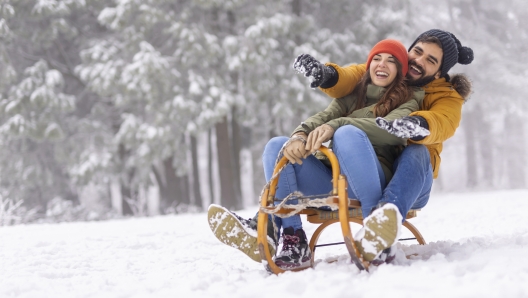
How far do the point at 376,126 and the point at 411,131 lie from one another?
229 millimetres

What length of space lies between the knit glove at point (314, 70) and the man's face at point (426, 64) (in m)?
0.49

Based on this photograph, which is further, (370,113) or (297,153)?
(370,113)

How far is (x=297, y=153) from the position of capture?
2467 mm

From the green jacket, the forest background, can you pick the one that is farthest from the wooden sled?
the forest background

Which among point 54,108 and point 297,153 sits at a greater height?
point 54,108

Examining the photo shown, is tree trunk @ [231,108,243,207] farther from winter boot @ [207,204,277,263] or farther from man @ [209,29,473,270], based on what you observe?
winter boot @ [207,204,277,263]

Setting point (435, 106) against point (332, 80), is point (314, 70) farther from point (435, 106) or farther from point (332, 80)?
point (435, 106)

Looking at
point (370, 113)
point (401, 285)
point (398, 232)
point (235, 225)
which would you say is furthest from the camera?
point (370, 113)

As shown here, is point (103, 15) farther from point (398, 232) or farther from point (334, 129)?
point (398, 232)

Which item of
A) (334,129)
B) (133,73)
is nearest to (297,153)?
(334,129)

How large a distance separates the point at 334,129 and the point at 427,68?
0.88 meters

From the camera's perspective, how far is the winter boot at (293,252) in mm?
2566

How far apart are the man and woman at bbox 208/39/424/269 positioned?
0.05 ft

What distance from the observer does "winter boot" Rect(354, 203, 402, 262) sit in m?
2.09
